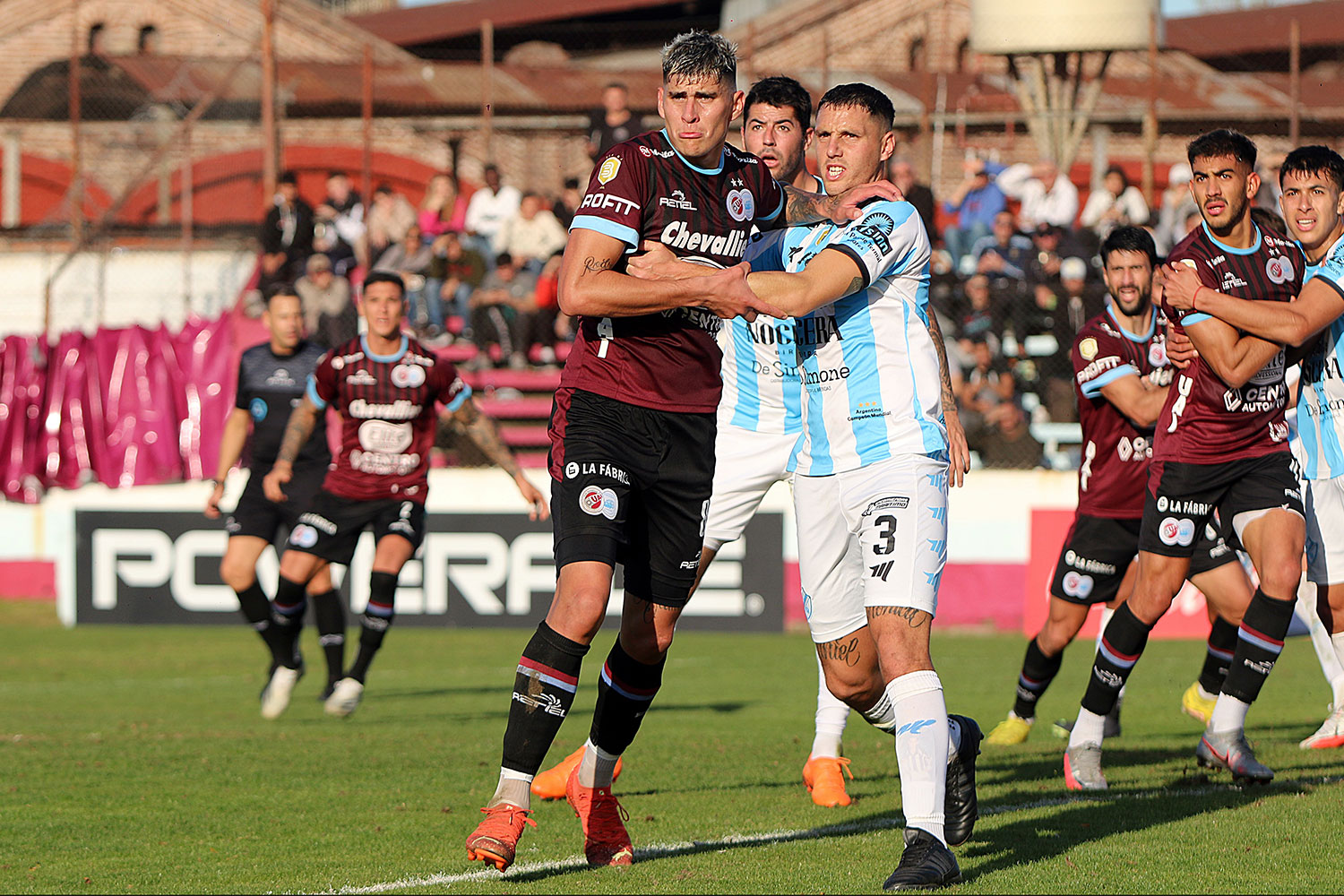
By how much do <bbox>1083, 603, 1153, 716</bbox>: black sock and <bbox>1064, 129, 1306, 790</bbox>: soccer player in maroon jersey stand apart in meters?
0.01

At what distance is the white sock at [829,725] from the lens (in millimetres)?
6977

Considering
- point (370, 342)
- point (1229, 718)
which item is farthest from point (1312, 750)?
point (370, 342)

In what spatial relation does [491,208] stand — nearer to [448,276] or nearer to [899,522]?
[448,276]

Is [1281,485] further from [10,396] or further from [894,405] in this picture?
[10,396]

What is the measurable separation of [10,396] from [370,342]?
1062cm

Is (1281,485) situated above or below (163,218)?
below

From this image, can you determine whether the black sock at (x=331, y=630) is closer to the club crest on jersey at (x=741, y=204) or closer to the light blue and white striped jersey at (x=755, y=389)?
the light blue and white striped jersey at (x=755, y=389)

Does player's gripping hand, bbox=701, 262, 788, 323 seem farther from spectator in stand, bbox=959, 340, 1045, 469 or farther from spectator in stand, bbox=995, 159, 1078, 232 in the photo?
spectator in stand, bbox=995, 159, 1078, 232

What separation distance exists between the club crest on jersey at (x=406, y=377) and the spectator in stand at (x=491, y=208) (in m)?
9.45

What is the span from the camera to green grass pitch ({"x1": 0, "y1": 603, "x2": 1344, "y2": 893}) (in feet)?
17.0

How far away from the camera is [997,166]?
62.1 ft

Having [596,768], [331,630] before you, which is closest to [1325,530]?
[596,768]

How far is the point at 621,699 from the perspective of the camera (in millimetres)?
5645

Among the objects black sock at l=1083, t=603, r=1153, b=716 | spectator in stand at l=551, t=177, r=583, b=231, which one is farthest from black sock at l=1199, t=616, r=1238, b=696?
spectator in stand at l=551, t=177, r=583, b=231
